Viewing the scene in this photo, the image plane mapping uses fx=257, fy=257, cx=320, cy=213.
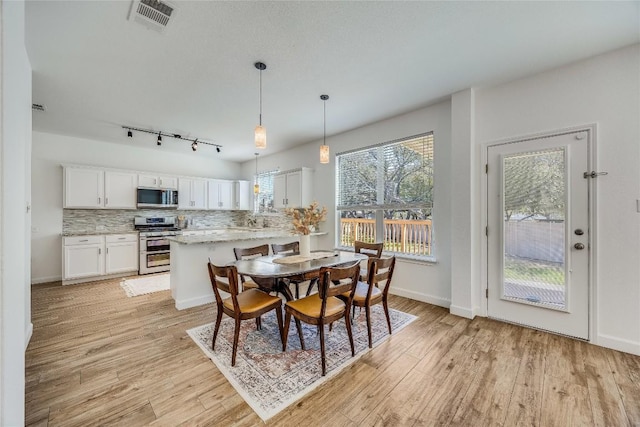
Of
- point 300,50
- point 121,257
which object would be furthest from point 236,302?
point 121,257

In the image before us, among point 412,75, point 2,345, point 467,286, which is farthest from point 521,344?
point 2,345

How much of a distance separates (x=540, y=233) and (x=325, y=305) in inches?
99.5

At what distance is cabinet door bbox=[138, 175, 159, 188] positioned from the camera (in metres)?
5.47

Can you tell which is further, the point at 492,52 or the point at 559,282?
the point at 559,282

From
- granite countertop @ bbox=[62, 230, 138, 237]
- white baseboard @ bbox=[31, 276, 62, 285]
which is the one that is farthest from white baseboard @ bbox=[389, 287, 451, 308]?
white baseboard @ bbox=[31, 276, 62, 285]

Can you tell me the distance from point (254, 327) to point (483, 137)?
11.6 feet

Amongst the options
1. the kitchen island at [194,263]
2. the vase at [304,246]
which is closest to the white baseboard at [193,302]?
the kitchen island at [194,263]

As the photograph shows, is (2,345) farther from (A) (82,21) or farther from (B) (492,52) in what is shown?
(B) (492,52)

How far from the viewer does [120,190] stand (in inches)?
206

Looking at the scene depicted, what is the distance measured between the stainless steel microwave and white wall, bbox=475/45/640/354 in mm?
6628

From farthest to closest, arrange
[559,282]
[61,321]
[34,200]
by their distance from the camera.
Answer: [34,200]
[61,321]
[559,282]

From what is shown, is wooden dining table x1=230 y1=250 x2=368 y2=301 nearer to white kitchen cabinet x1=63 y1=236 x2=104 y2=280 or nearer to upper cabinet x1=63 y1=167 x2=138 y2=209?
white kitchen cabinet x1=63 y1=236 x2=104 y2=280

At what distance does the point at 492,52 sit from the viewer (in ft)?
7.96

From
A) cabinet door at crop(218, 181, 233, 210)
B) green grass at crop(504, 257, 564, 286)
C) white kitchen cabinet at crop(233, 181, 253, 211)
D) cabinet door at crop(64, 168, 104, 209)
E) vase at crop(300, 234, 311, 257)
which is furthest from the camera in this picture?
→ white kitchen cabinet at crop(233, 181, 253, 211)
